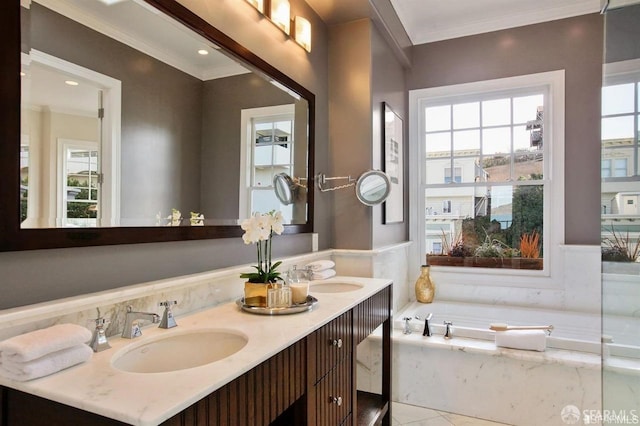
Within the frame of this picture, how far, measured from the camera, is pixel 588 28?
9.64ft

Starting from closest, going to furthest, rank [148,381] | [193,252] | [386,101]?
1. [148,381]
2. [193,252]
3. [386,101]

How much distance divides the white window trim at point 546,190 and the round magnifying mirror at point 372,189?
3.61 ft

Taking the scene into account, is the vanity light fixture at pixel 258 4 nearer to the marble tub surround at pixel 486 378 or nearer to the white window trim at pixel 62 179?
the white window trim at pixel 62 179

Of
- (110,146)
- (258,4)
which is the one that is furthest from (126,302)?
(258,4)

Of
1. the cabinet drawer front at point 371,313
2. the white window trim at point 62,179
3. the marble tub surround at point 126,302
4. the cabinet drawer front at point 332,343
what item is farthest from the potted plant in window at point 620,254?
the white window trim at point 62,179

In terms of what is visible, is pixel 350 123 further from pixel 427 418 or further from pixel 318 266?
pixel 427 418

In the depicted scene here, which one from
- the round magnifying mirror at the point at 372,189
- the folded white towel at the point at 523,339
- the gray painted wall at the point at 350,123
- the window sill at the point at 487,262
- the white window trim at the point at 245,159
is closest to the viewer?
the white window trim at the point at 245,159

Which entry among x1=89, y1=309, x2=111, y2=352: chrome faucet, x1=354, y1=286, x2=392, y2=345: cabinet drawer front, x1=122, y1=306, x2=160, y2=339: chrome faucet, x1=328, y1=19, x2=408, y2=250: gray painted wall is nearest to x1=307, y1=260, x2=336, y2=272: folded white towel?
x1=354, y1=286, x2=392, y2=345: cabinet drawer front

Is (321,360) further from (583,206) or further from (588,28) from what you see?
(588,28)

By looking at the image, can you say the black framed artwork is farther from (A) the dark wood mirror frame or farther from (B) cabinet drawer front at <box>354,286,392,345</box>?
(A) the dark wood mirror frame

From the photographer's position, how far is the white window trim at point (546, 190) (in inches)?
119

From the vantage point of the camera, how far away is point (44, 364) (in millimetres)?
824

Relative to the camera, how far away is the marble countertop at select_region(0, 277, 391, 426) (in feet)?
2.32

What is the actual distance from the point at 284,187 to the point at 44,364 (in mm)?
1476
